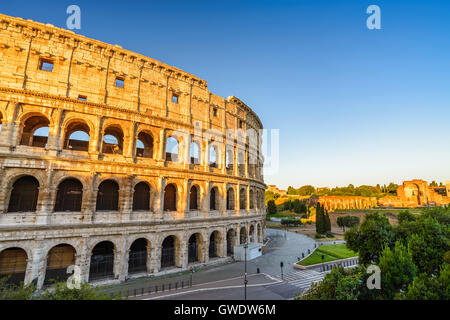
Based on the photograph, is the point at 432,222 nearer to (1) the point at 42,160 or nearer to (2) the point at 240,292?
(2) the point at 240,292

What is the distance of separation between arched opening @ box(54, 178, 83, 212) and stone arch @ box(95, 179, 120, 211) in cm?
159

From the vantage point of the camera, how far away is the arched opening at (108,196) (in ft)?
72.3

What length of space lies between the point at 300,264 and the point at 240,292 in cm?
1100

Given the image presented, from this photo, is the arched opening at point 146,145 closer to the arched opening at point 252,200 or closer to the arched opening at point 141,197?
the arched opening at point 141,197

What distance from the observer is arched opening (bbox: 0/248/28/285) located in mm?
18156

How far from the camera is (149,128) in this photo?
80.1 ft

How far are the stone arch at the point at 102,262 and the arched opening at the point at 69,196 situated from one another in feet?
14.7

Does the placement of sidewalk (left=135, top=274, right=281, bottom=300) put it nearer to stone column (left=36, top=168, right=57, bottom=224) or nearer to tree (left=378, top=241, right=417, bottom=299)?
stone column (left=36, top=168, right=57, bottom=224)

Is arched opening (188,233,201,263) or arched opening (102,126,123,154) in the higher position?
arched opening (102,126,123,154)

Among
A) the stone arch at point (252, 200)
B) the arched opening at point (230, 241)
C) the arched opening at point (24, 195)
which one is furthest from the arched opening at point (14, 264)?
the stone arch at point (252, 200)

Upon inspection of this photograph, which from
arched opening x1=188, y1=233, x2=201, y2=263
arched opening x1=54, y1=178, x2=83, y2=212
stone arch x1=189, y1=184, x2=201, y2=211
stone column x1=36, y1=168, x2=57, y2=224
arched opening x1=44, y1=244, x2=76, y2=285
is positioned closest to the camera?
stone column x1=36, y1=168, x2=57, y2=224

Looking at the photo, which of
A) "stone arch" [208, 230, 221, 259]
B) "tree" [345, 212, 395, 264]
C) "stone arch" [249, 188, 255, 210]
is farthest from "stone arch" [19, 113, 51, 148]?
"tree" [345, 212, 395, 264]
